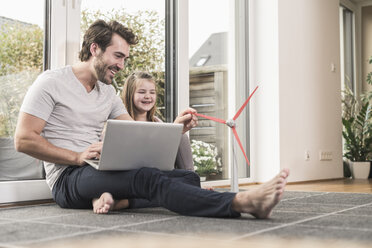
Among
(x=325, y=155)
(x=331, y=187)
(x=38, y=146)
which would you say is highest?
(x=38, y=146)

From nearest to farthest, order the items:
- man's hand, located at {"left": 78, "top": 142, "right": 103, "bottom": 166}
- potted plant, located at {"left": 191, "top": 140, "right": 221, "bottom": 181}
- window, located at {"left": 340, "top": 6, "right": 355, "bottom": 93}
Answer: man's hand, located at {"left": 78, "top": 142, "right": 103, "bottom": 166} < potted plant, located at {"left": 191, "top": 140, "right": 221, "bottom": 181} < window, located at {"left": 340, "top": 6, "right": 355, "bottom": 93}

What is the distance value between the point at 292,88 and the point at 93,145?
295 centimetres

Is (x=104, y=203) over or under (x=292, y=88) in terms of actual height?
under

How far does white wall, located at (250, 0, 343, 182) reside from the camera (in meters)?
4.52

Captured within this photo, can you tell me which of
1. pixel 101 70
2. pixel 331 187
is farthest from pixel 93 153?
pixel 331 187

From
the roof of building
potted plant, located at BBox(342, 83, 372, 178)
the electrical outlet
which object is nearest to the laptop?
the roof of building

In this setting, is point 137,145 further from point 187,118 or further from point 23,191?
point 23,191

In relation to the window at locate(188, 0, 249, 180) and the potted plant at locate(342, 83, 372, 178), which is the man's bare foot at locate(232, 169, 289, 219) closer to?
the window at locate(188, 0, 249, 180)

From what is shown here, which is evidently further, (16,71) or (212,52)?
(212,52)

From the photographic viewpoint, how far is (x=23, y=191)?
261cm

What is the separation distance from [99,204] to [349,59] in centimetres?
536

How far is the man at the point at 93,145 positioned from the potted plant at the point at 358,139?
11.9 feet

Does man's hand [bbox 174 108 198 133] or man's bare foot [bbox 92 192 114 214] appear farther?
man's hand [bbox 174 108 198 133]

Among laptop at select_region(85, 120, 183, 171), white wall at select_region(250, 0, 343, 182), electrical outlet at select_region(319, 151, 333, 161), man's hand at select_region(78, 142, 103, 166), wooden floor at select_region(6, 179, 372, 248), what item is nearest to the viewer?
wooden floor at select_region(6, 179, 372, 248)
